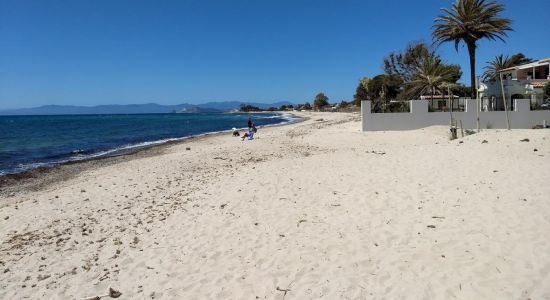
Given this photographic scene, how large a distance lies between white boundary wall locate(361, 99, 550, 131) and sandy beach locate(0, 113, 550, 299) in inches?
457

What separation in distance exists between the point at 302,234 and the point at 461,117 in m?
20.6

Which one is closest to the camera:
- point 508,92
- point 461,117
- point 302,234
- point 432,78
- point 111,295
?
point 111,295

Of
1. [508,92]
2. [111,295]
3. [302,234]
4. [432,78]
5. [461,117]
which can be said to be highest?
[432,78]

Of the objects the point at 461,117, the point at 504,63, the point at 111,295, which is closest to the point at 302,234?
the point at 111,295

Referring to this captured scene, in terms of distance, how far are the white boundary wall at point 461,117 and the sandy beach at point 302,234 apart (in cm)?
1160

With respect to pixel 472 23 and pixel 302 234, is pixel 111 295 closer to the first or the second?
pixel 302 234

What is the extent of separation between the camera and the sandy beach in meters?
4.98

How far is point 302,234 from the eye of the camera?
6703 millimetres

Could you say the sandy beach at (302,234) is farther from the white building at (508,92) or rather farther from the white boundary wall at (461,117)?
the white building at (508,92)

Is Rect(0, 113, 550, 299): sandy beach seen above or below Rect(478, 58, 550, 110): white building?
below

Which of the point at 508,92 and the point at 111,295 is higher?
the point at 508,92

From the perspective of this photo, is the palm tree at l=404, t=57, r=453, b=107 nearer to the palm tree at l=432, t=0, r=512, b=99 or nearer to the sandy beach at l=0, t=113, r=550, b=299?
the palm tree at l=432, t=0, r=512, b=99

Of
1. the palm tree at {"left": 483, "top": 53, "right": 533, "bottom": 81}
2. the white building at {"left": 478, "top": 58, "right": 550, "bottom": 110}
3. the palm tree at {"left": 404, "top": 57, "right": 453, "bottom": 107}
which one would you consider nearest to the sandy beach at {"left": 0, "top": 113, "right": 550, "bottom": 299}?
the white building at {"left": 478, "top": 58, "right": 550, "bottom": 110}

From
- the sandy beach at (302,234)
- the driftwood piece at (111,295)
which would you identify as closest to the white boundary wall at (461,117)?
the sandy beach at (302,234)
